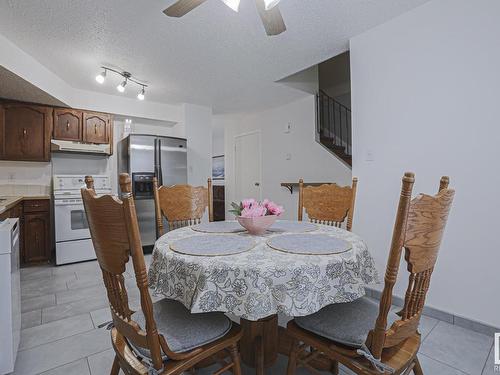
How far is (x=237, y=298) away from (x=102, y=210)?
20.7 inches

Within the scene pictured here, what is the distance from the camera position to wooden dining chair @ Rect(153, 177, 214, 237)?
1.98 m

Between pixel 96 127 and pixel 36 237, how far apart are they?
1648 millimetres

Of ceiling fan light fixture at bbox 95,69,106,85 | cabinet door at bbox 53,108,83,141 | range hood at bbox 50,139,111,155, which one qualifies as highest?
ceiling fan light fixture at bbox 95,69,106,85

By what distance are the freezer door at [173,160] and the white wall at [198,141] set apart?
31 centimetres

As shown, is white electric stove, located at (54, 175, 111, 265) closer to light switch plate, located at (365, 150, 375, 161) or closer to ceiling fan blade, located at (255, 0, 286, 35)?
ceiling fan blade, located at (255, 0, 286, 35)

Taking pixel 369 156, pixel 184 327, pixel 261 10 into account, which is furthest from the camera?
pixel 369 156

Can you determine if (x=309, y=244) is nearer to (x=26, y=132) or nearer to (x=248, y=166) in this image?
(x=26, y=132)

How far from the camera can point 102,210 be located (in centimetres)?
83

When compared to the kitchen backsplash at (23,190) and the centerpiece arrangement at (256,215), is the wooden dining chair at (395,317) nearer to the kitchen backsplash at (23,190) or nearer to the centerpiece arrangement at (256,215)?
the centerpiece arrangement at (256,215)

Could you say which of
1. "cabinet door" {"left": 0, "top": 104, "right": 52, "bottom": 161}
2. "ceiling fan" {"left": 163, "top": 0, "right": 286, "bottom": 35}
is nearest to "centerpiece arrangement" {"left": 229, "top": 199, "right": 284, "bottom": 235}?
"ceiling fan" {"left": 163, "top": 0, "right": 286, "bottom": 35}

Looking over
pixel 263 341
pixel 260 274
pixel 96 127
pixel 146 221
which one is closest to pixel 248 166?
pixel 146 221

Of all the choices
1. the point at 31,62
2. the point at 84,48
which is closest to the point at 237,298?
the point at 84,48

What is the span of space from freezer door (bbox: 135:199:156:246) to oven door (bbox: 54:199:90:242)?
0.69 m

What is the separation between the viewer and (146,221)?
391 cm
